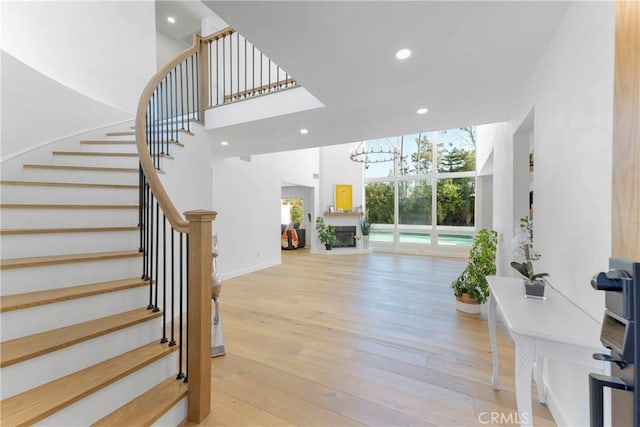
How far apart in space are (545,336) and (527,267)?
23.4 inches

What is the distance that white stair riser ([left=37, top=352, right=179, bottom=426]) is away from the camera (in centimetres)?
123

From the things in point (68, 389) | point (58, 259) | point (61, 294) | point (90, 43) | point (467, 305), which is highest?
point (90, 43)

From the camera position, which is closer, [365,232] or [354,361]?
[354,361]

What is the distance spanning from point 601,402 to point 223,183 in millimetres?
5160

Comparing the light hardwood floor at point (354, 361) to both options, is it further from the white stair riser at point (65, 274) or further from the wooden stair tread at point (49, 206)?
the wooden stair tread at point (49, 206)

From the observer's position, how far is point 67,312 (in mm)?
1596

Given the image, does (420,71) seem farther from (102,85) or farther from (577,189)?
(102,85)

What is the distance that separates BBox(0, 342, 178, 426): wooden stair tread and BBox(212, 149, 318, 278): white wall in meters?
3.29

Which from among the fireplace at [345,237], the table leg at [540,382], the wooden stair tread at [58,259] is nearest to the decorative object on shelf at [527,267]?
the table leg at [540,382]

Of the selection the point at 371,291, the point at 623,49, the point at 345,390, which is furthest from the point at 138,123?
the point at 371,291

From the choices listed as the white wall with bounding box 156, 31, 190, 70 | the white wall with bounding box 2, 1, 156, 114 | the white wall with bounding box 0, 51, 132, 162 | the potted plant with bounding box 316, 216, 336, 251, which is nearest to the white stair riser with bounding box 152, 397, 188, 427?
the white wall with bounding box 0, 51, 132, 162

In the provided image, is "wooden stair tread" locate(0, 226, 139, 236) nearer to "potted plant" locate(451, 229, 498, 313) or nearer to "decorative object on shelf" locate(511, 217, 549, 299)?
"decorative object on shelf" locate(511, 217, 549, 299)

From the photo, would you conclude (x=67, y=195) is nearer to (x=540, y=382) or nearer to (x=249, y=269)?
(x=249, y=269)

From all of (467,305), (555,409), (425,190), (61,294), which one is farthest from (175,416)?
(425,190)
